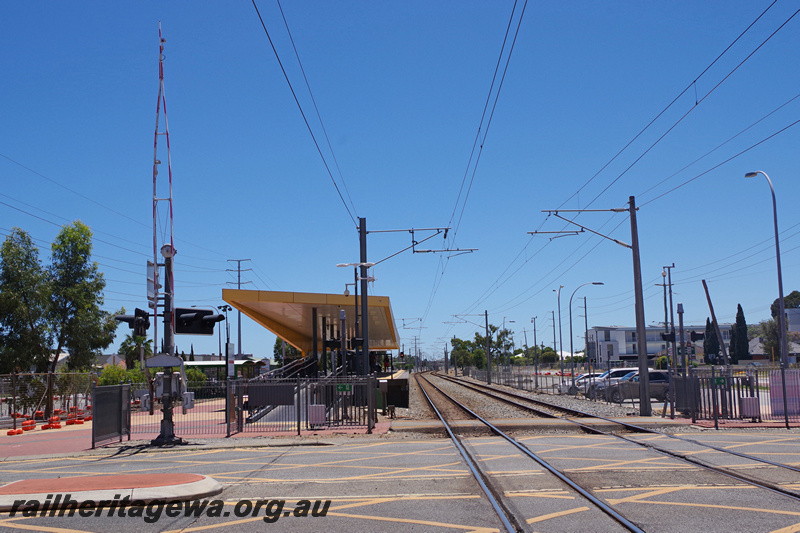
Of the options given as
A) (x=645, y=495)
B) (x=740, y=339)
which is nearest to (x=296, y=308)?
(x=645, y=495)

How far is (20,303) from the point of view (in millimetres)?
28938

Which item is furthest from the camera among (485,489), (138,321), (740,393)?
(740,393)

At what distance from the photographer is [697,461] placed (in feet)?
41.7

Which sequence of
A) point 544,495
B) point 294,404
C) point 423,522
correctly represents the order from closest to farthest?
point 423,522, point 544,495, point 294,404

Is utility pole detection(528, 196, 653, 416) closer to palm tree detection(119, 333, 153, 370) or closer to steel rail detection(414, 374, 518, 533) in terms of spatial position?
steel rail detection(414, 374, 518, 533)

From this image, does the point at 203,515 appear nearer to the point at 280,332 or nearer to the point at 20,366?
the point at 20,366

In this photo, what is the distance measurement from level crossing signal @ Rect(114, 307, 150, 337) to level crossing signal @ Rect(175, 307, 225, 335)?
0.75m

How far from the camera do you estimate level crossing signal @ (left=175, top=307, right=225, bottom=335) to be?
17422 millimetres

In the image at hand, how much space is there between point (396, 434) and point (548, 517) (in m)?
11.7

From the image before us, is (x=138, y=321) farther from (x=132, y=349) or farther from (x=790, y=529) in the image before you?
(x=132, y=349)

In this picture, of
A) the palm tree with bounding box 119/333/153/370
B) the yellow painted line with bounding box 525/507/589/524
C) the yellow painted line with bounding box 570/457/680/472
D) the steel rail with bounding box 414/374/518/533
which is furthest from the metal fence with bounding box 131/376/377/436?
the palm tree with bounding box 119/333/153/370

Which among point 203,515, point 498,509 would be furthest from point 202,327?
point 498,509

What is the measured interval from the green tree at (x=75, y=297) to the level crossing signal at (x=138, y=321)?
623 inches

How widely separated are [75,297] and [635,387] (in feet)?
83.6
